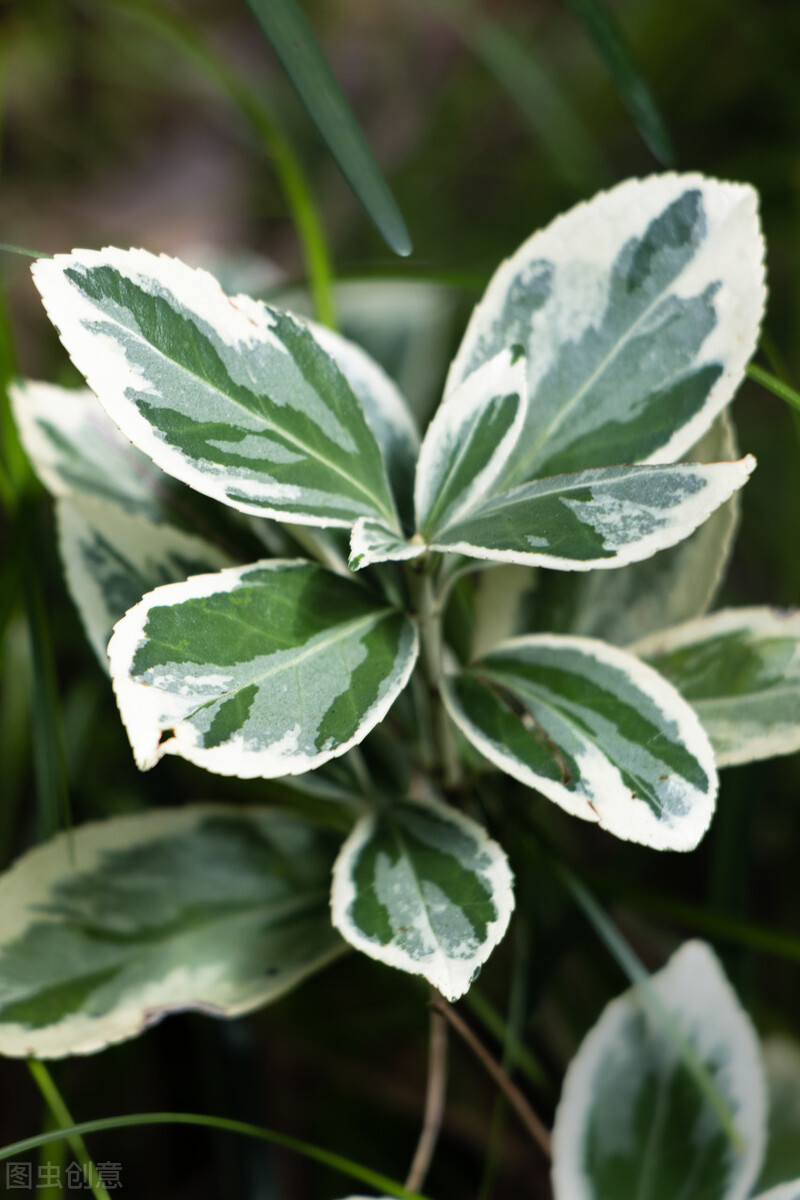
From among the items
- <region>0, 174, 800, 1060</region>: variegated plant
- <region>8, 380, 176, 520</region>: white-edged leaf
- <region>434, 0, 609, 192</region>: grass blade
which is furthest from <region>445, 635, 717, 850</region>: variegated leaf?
<region>434, 0, 609, 192</region>: grass blade

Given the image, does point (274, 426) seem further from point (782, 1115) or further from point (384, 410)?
point (782, 1115)

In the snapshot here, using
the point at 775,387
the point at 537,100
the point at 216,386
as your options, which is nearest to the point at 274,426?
the point at 216,386

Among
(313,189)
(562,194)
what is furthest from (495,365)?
(313,189)

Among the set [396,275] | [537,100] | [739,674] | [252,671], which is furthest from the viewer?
[537,100]

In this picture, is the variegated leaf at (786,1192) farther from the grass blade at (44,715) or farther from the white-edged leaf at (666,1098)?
the grass blade at (44,715)

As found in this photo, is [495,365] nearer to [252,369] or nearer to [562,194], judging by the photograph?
[252,369]

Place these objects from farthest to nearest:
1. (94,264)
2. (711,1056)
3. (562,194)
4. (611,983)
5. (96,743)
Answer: (562,194) < (96,743) < (611,983) < (711,1056) < (94,264)

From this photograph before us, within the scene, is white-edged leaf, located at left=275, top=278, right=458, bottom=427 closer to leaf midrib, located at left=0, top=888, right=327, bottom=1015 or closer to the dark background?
the dark background
